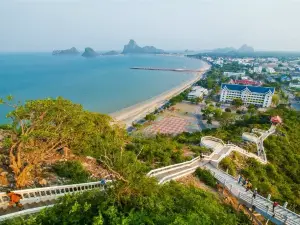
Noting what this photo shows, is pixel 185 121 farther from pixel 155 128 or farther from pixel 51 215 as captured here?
pixel 51 215

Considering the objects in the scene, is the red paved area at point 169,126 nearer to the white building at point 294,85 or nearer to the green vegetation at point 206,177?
the green vegetation at point 206,177

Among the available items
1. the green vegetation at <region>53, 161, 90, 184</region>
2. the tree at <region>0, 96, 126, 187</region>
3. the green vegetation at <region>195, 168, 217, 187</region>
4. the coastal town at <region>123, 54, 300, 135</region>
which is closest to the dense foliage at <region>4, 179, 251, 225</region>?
the tree at <region>0, 96, 126, 187</region>

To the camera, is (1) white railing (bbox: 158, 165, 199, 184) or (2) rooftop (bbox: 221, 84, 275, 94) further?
(2) rooftop (bbox: 221, 84, 275, 94)

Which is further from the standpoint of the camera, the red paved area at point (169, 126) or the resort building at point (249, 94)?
the resort building at point (249, 94)

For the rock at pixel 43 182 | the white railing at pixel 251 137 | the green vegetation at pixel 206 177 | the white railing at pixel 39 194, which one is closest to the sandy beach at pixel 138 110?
the white railing at pixel 251 137

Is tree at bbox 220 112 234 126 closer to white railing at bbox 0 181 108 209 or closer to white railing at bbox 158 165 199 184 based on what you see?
white railing at bbox 158 165 199 184

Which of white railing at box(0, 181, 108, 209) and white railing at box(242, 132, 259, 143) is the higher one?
white railing at box(0, 181, 108, 209)
